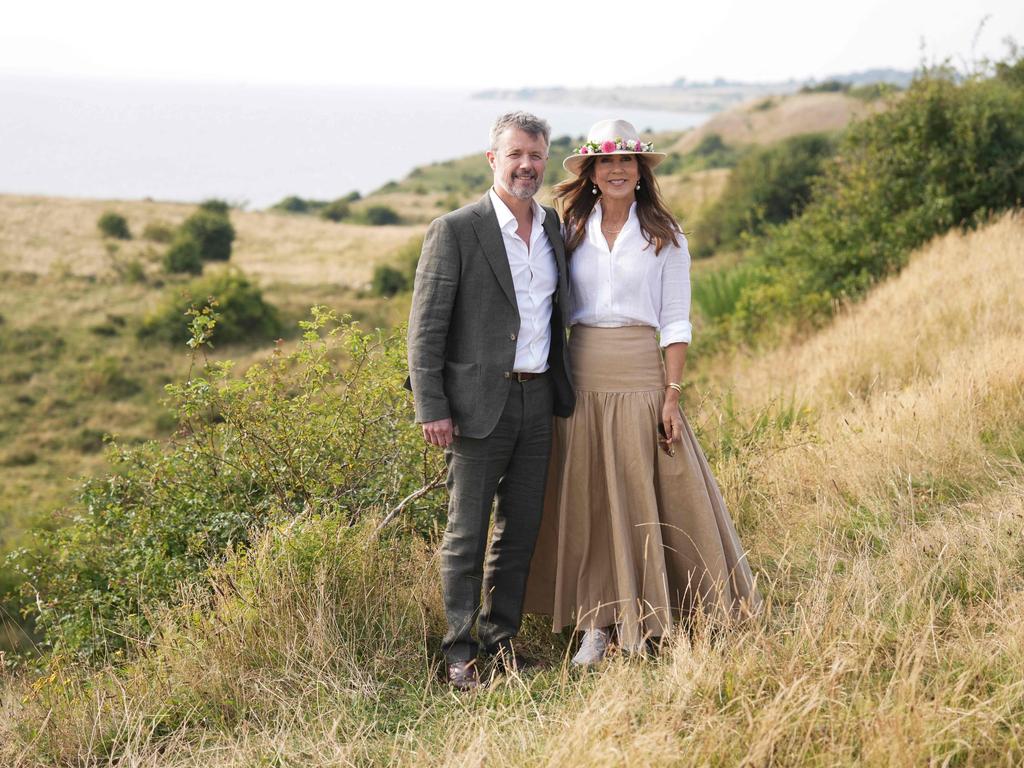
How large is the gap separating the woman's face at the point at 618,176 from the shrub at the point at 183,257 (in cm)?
4176

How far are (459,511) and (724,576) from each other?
1057mm

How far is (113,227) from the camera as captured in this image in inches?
1977

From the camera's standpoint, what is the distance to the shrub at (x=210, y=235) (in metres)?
47.2

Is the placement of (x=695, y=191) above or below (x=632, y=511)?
above

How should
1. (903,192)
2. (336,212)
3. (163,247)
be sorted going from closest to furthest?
(903,192)
(163,247)
(336,212)

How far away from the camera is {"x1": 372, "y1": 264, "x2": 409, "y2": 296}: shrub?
38.6m

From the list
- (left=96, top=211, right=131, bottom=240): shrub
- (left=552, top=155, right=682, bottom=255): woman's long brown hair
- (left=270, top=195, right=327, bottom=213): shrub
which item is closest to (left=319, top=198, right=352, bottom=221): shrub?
(left=270, top=195, right=327, bottom=213): shrub

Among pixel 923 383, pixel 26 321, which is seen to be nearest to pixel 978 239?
pixel 923 383

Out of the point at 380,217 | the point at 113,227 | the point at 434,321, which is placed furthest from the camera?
the point at 380,217

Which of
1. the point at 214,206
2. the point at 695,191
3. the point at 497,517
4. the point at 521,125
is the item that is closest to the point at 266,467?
the point at 497,517

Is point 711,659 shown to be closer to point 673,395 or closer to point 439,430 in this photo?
point 673,395

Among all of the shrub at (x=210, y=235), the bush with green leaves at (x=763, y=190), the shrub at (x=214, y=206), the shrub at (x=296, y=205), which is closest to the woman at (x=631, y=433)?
the bush with green leaves at (x=763, y=190)

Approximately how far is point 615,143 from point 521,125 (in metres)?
0.42

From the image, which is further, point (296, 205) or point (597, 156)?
point (296, 205)
